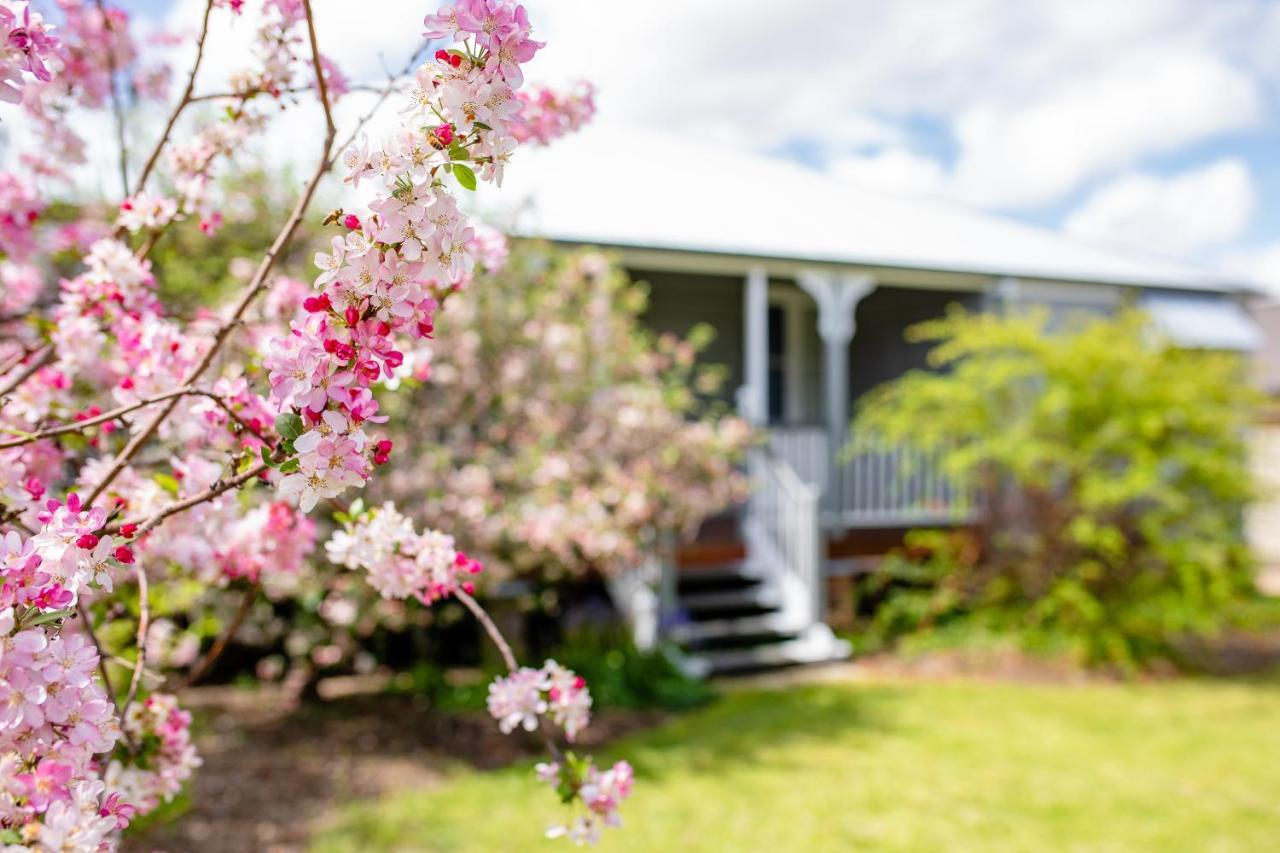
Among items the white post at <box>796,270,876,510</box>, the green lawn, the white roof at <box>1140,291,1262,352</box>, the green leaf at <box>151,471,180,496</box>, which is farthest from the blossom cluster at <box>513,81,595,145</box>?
the white roof at <box>1140,291,1262,352</box>

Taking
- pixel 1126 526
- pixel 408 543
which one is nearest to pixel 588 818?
pixel 408 543

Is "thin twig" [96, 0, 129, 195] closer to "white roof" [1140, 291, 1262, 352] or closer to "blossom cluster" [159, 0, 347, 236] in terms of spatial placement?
"blossom cluster" [159, 0, 347, 236]

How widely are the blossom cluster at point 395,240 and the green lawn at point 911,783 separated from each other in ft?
11.6

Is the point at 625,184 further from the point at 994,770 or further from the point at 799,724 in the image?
the point at 994,770

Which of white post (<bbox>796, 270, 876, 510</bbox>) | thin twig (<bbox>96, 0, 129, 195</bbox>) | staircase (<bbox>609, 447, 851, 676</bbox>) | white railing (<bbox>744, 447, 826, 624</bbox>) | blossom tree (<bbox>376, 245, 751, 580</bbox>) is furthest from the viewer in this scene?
white post (<bbox>796, 270, 876, 510</bbox>)

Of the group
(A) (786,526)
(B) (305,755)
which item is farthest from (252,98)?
(A) (786,526)

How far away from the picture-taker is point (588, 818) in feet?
5.19

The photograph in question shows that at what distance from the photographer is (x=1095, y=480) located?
7727mm

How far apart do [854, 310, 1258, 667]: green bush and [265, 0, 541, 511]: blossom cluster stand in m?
7.44

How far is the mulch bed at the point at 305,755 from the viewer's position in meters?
4.51

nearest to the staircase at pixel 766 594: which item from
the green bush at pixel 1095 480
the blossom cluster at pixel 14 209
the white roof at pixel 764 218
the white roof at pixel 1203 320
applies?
the green bush at pixel 1095 480

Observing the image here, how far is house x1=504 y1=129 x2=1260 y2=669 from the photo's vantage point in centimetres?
837

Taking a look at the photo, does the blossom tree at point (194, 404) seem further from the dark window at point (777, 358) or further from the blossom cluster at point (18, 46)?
the dark window at point (777, 358)

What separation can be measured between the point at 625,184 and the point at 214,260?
5745 millimetres
